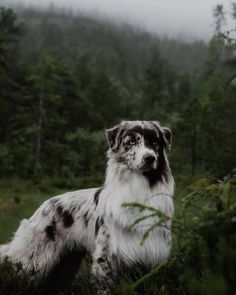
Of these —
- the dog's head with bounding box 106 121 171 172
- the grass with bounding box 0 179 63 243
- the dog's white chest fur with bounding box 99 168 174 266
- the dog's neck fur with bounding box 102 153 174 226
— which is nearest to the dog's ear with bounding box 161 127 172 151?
the dog's head with bounding box 106 121 171 172

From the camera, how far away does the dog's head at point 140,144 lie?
185 inches

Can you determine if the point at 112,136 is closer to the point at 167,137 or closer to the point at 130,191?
the point at 167,137

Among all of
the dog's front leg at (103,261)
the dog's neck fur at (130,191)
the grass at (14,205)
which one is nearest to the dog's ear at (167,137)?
the dog's neck fur at (130,191)

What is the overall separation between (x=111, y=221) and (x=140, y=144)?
0.80 m

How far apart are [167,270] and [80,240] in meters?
A: 2.17

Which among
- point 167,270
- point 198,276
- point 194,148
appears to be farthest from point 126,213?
point 194,148

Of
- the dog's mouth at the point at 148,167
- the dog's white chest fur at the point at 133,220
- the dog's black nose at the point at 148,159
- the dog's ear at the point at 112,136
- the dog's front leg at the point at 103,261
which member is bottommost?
the dog's front leg at the point at 103,261

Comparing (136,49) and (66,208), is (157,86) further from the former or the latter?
(136,49)

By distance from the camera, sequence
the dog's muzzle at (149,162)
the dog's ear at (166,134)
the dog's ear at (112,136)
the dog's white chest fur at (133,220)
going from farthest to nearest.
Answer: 1. the dog's ear at (112,136)
2. the dog's ear at (166,134)
3. the dog's muzzle at (149,162)
4. the dog's white chest fur at (133,220)

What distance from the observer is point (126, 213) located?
4582 mm

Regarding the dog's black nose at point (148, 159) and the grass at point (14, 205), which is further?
the grass at point (14, 205)

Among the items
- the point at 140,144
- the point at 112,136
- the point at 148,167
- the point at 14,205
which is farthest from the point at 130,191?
the point at 14,205

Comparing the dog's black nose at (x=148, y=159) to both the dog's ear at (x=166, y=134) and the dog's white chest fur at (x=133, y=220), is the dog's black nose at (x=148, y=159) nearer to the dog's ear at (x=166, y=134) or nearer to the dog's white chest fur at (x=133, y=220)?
the dog's white chest fur at (x=133, y=220)

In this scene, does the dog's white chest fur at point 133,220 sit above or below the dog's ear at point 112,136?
below
